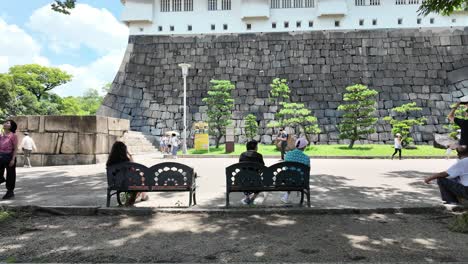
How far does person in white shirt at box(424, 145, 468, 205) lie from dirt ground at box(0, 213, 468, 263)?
1.06 ft

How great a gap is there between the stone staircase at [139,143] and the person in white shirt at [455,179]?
1641 cm

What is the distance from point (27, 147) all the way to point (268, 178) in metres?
10.2

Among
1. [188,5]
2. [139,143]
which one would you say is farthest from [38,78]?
[139,143]

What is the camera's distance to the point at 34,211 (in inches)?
186

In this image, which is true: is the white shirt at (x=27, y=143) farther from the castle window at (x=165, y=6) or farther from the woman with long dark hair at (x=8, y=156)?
the castle window at (x=165, y=6)

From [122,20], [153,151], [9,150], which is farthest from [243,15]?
[9,150]

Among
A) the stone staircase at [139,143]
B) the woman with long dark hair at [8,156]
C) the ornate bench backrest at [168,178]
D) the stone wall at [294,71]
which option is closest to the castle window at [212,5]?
the stone wall at [294,71]

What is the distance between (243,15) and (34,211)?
2575 centimetres

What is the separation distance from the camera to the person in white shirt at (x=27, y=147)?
11.2 metres

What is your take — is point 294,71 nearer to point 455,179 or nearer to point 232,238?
point 455,179

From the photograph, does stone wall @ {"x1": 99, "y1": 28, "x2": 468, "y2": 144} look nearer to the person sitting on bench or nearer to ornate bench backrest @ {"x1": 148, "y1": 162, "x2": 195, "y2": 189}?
the person sitting on bench

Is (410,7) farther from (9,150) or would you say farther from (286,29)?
(9,150)

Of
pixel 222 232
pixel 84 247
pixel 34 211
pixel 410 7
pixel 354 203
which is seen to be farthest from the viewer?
pixel 410 7

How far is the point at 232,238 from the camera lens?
11.7 ft
